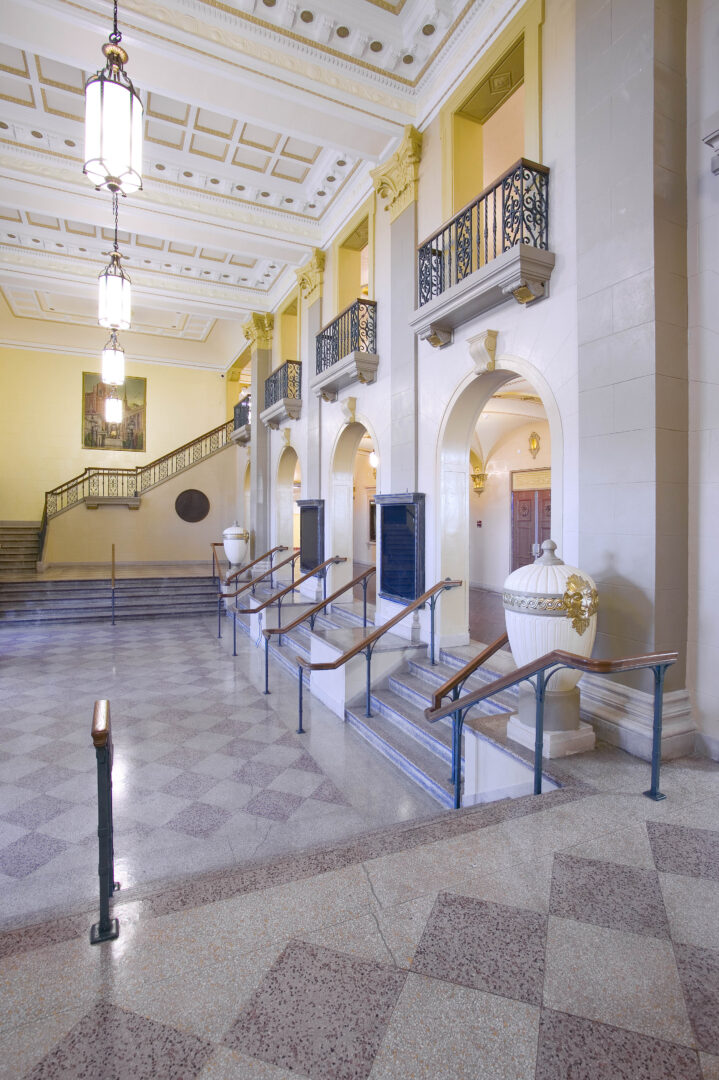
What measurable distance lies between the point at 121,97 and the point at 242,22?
3952mm

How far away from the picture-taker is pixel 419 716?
5062 millimetres

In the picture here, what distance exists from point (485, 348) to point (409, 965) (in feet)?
15.5

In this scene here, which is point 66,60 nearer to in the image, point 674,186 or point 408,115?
point 408,115

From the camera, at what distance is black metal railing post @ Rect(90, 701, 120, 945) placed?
6.02ft

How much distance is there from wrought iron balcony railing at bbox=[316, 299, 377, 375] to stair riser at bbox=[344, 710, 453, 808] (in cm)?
491

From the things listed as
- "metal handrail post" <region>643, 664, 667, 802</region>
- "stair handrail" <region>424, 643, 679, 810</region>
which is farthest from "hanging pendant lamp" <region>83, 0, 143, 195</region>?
"metal handrail post" <region>643, 664, 667, 802</region>

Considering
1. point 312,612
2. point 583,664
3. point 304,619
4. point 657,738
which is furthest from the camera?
point 312,612

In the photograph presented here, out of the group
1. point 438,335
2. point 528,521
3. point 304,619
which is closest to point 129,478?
point 528,521

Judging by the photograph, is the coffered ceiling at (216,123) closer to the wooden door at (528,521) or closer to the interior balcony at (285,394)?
the interior balcony at (285,394)

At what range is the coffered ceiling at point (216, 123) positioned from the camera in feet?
18.0

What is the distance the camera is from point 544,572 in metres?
3.42

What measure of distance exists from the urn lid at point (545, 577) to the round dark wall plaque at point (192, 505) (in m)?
13.2

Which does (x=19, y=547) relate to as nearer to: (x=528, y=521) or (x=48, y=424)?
(x=48, y=424)

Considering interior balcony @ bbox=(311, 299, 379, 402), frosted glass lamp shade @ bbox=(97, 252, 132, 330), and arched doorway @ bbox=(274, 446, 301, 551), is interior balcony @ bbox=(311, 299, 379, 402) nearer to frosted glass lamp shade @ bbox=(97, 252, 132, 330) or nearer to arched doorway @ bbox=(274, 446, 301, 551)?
frosted glass lamp shade @ bbox=(97, 252, 132, 330)
